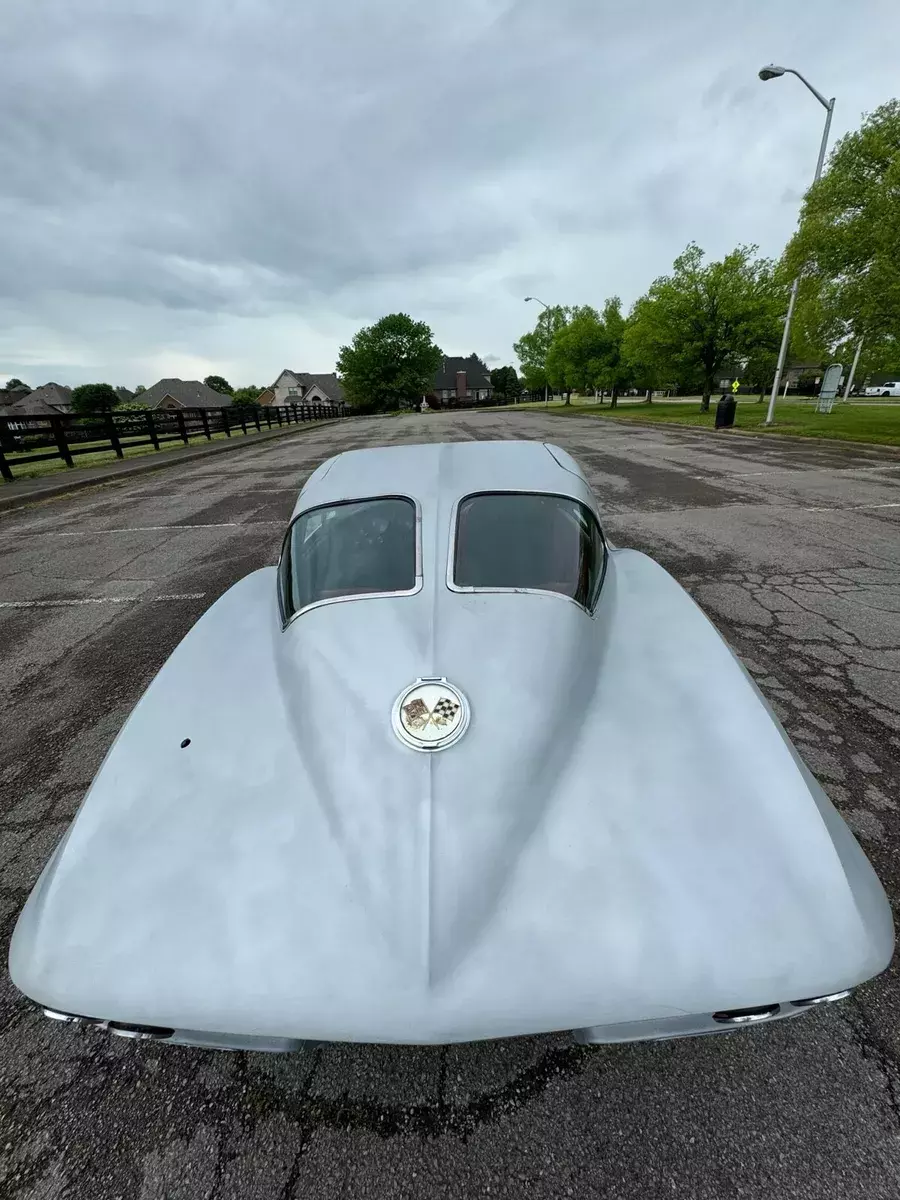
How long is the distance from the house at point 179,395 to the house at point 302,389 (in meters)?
18.1

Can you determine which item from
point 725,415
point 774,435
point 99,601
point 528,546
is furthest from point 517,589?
point 725,415

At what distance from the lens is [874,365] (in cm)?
1540

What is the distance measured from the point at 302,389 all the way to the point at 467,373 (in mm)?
32899

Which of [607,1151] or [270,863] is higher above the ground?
[270,863]

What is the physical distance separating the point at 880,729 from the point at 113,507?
1145cm

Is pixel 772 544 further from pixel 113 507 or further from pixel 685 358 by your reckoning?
pixel 685 358

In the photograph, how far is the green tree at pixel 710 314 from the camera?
2667 centimetres

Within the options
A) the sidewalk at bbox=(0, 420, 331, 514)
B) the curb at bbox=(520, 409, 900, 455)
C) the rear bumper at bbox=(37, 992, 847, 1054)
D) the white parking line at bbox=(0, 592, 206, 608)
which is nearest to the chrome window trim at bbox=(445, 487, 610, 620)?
the rear bumper at bbox=(37, 992, 847, 1054)

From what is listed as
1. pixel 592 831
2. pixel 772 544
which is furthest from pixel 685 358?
pixel 592 831

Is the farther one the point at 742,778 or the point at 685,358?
the point at 685,358

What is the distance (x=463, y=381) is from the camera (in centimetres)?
9794

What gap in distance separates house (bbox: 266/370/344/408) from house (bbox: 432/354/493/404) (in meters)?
19.8

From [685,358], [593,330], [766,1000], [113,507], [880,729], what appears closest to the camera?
[766,1000]

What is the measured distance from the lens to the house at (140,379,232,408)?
77.9 m
